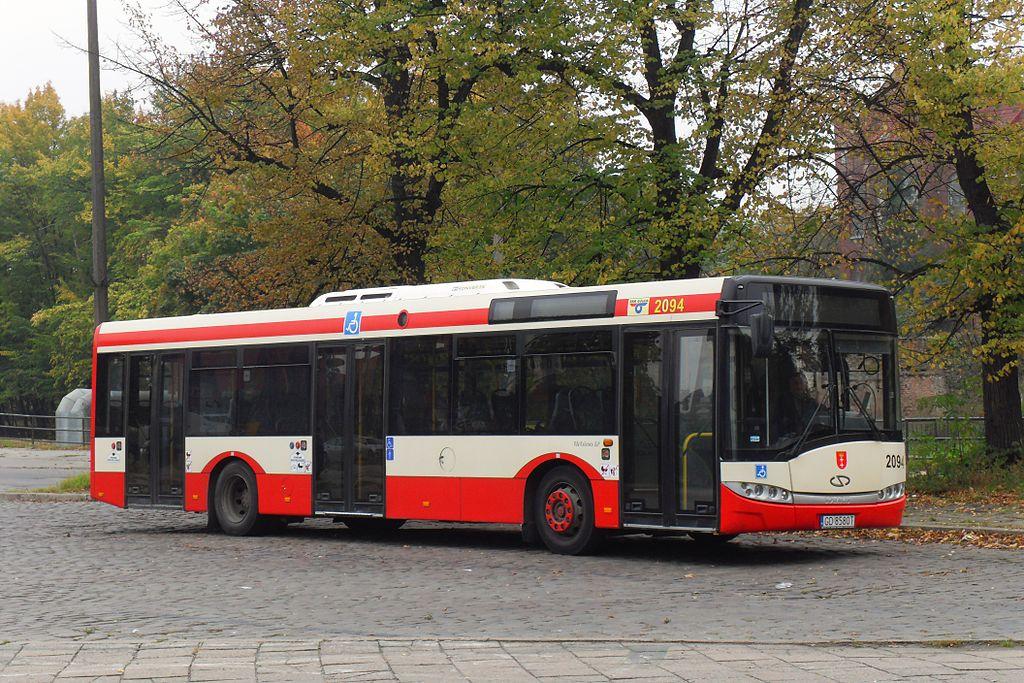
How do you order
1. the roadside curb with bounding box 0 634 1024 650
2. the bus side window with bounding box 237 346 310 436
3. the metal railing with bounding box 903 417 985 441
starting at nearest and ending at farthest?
the roadside curb with bounding box 0 634 1024 650, the bus side window with bounding box 237 346 310 436, the metal railing with bounding box 903 417 985 441

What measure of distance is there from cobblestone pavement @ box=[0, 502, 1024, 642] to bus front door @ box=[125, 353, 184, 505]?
1.45 meters

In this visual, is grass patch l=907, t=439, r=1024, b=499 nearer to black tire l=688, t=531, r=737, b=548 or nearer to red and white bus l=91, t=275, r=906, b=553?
black tire l=688, t=531, r=737, b=548

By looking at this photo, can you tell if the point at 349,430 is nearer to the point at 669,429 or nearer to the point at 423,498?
the point at 423,498

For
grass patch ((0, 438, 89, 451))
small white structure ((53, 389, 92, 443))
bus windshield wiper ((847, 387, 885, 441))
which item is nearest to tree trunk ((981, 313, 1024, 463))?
bus windshield wiper ((847, 387, 885, 441))

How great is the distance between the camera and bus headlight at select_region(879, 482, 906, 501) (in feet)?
50.2

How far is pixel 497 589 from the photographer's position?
42.4ft

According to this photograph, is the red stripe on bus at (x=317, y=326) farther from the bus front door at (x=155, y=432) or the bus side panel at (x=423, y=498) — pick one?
the bus side panel at (x=423, y=498)

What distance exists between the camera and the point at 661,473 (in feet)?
49.7

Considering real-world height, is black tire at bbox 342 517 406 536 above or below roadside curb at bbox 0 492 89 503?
below

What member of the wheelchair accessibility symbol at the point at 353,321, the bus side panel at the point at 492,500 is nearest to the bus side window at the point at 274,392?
the wheelchair accessibility symbol at the point at 353,321

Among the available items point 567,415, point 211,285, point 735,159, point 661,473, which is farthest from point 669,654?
point 211,285

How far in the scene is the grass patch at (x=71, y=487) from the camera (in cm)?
2812

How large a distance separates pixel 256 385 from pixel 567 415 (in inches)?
208

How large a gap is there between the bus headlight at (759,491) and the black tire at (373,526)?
643cm
